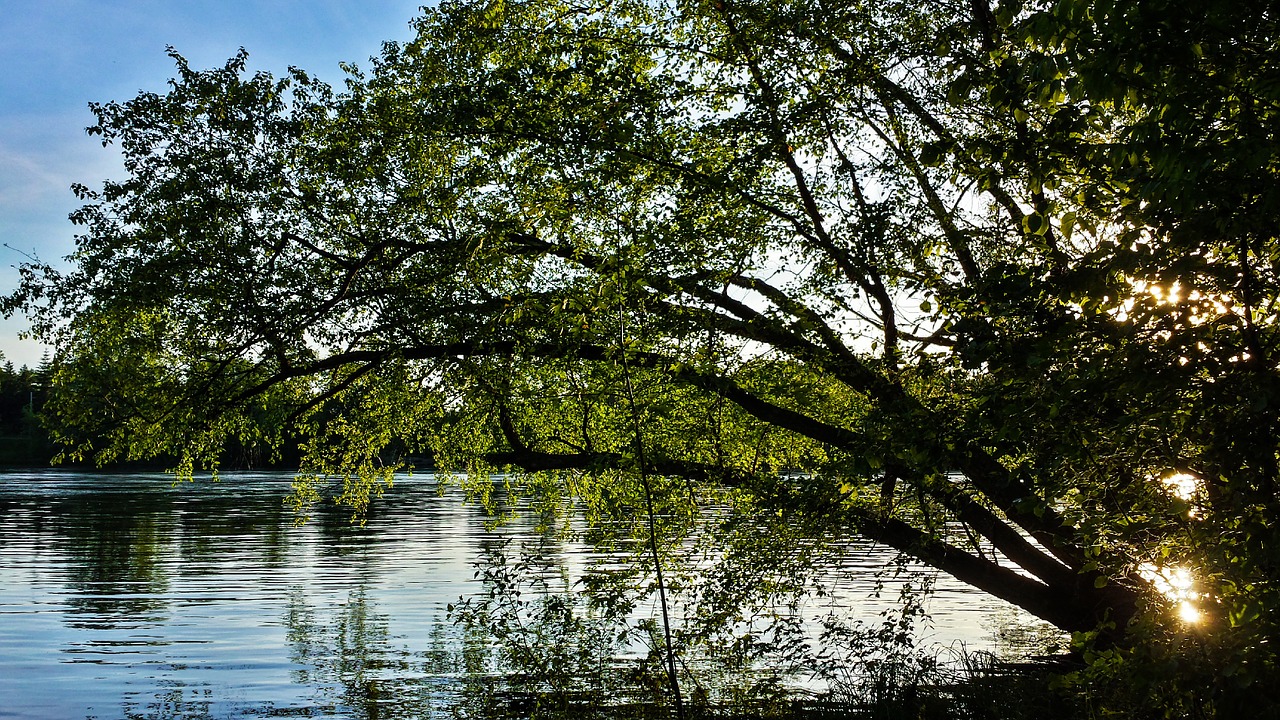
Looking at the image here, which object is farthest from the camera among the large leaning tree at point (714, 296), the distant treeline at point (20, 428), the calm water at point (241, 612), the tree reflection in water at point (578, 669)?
the distant treeline at point (20, 428)

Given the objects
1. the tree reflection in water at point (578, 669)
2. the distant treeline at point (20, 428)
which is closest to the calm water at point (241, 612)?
the tree reflection in water at point (578, 669)

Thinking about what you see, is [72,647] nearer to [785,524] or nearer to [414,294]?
[414,294]

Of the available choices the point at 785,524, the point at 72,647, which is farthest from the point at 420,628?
the point at 785,524

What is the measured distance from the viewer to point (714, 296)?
41.4ft

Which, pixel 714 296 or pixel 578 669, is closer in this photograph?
pixel 714 296

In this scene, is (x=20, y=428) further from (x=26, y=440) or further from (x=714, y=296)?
Answer: (x=714, y=296)

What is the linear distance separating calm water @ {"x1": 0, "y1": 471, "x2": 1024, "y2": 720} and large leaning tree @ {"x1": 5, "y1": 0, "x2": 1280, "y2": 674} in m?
3.19

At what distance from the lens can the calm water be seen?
15203 mm

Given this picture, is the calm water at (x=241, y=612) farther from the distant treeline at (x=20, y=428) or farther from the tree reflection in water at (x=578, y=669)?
the distant treeline at (x=20, y=428)

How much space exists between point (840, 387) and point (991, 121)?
3.88m

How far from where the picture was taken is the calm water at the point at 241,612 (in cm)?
1520

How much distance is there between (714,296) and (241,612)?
15.0 m

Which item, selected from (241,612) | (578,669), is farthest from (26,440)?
(578,669)

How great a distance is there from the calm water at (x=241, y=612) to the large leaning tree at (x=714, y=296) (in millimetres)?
3194
